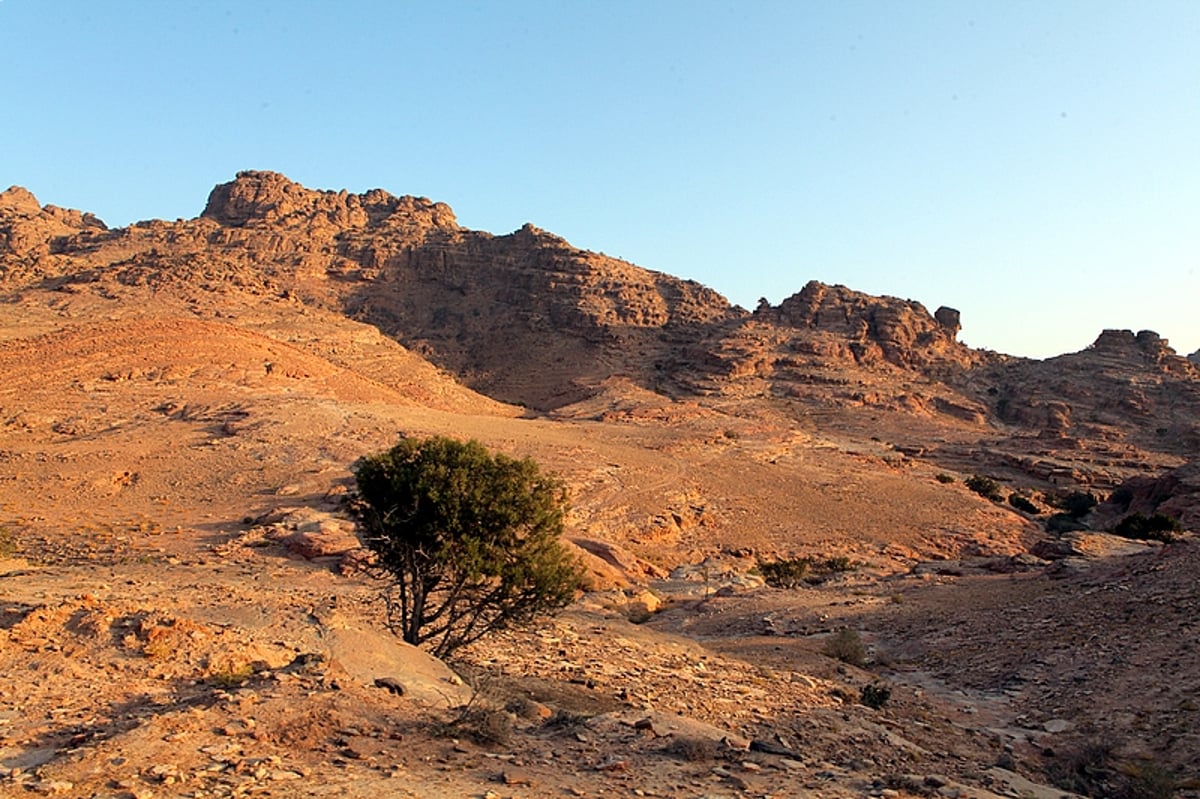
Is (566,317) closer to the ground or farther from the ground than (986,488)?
farther from the ground

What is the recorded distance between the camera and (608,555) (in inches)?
886

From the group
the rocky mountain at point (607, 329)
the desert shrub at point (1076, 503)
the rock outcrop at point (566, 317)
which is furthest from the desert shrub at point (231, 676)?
the rock outcrop at point (566, 317)

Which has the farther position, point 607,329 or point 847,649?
point 607,329

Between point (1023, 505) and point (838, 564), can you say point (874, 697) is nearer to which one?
point (838, 564)

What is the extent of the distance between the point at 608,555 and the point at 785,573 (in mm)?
5089

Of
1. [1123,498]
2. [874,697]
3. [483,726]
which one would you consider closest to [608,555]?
[874,697]

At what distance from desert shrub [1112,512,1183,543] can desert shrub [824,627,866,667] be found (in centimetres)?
1960

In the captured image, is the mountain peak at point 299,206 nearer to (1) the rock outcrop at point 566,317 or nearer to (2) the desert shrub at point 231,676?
(1) the rock outcrop at point 566,317

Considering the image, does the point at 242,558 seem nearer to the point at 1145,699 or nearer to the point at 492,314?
the point at 1145,699

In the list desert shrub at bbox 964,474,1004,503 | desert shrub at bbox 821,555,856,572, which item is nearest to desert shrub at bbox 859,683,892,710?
desert shrub at bbox 821,555,856,572

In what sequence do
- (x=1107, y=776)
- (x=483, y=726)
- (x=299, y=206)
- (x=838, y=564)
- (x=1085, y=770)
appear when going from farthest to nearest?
(x=299, y=206) < (x=838, y=564) < (x=1085, y=770) < (x=1107, y=776) < (x=483, y=726)

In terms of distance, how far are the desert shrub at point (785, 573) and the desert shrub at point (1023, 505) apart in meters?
15.9

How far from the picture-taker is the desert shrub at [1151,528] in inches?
1105

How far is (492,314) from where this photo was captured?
72.6 metres
